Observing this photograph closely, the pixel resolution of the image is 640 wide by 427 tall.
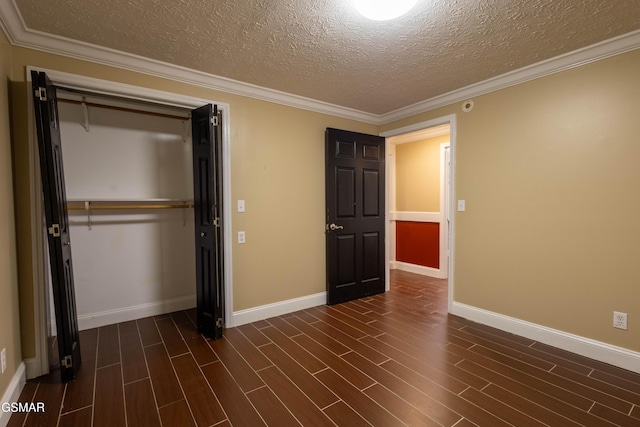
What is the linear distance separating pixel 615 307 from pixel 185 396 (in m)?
3.19

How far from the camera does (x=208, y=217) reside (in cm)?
278

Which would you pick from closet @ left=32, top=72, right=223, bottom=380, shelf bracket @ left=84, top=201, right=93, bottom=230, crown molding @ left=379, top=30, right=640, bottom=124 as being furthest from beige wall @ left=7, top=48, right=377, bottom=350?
Answer: shelf bracket @ left=84, top=201, right=93, bottom=230

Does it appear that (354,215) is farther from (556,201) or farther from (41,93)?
(41,93)

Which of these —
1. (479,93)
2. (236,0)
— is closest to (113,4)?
(236,0)

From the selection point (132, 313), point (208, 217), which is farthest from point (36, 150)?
point (132, 313)

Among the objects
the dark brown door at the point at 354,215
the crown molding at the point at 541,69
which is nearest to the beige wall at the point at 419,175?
the dark brown door at the point at 354,215

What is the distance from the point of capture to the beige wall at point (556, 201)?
2.26m

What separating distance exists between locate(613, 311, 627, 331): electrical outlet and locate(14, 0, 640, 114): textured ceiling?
2050 mm

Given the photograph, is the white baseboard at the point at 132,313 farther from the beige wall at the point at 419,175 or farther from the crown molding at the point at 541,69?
the beige wall at the point at 419,175

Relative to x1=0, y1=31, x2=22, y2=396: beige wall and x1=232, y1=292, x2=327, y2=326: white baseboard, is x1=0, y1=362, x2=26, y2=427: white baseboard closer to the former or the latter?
x1=0, y1=31, x2=22, y2=396: beige wall

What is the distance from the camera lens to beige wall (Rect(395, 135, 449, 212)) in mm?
5121

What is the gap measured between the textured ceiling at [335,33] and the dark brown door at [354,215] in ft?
3.58

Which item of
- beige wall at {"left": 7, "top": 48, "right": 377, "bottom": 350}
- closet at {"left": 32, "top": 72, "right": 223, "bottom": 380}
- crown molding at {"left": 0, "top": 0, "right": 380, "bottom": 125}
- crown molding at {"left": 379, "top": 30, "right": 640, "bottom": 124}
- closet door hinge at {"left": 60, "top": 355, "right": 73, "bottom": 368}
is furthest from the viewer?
beige wall at {"left": 7, "top": 48, "right": 377, "bottom": 350}

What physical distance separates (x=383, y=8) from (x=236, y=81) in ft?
5.61
